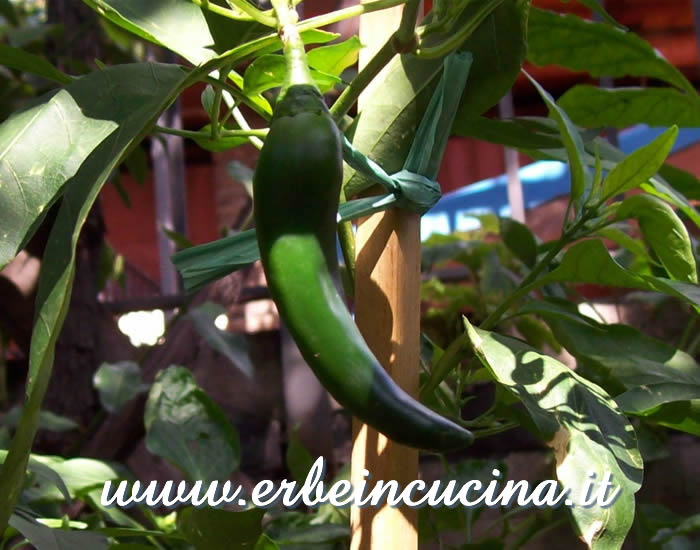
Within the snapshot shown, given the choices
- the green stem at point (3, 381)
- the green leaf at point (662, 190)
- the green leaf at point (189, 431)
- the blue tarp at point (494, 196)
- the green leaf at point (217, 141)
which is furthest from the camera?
the blue tarp at point (494, 196)

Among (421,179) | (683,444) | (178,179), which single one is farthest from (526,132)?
(178,179)

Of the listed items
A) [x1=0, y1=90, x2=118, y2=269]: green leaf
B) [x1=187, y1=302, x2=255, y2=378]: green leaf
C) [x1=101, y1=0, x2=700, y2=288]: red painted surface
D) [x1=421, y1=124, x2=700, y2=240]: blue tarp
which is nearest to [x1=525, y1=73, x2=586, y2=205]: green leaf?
[x1=0, y1=90, x2=118, y2=269]: green leaf

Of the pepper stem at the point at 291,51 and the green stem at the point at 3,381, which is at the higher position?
the pepper stem at the point at 291,51

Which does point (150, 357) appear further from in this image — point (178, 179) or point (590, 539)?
point (590, 539)

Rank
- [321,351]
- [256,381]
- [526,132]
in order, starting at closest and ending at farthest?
1. [321,351]
2. [526,132]
3. [256,381]

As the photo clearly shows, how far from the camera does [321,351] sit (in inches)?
13.2

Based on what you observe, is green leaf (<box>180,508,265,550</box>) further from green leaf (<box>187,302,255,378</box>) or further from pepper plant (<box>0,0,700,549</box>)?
green leaf (<box>187,302,255,378</box>)

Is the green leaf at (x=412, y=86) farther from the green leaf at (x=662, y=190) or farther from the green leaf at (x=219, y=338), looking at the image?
the green leaf at (x=219, y=338)

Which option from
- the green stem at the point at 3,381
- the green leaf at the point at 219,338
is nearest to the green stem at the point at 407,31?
the green leaf at the point at 219,338

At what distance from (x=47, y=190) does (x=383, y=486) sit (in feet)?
0.84

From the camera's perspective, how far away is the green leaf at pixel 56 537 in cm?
53

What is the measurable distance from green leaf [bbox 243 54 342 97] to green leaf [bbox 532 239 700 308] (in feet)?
0.76

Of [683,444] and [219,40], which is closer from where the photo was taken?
[219,40]

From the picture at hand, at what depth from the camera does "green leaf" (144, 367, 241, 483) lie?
774 millimetres
